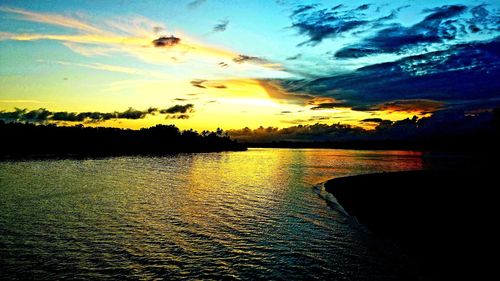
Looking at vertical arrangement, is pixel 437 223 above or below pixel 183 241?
above

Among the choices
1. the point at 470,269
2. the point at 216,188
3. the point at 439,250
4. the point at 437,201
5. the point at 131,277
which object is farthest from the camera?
the point at 216,188

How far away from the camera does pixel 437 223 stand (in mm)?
22547

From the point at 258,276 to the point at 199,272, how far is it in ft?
9.47

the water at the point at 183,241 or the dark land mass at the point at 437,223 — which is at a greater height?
the dark land mass at the point at 437,223

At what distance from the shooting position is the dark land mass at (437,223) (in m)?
16.2

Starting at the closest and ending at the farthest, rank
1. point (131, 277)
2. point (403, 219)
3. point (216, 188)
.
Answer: point (131, 277)
point (403, 219)
point (216, 188)

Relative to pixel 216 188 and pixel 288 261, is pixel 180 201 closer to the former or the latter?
pixel 216 188

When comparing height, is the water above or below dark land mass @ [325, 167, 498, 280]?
below

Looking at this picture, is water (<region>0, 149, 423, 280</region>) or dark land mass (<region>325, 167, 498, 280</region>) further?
water (<region>0, 149, 423, 280</region>)

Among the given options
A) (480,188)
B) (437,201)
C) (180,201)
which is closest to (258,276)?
(437,201)

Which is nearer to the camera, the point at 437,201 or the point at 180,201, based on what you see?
the point at 437,201

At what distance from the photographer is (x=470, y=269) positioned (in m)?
15.1

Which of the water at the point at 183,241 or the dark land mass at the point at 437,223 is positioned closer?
the dark land mass at the point at 437,223

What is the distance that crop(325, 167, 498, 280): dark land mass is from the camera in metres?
16.2
